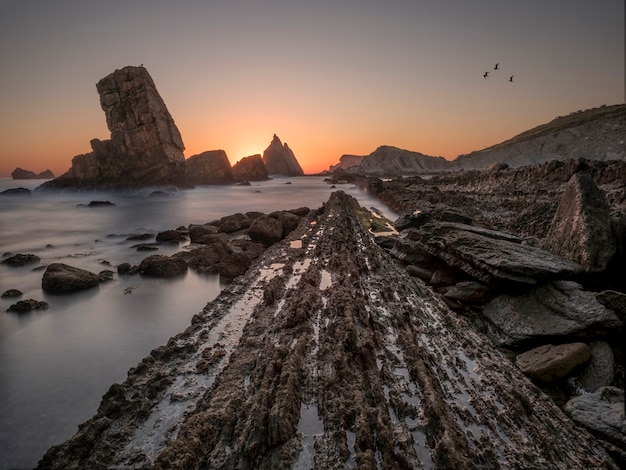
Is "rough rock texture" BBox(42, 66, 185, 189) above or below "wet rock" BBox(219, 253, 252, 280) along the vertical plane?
above

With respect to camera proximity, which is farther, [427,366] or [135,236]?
[135,236]

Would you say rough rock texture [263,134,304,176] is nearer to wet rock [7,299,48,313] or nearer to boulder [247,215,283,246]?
boulder [247,215,283,246]

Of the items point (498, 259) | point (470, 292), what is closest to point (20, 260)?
point (470, 292)

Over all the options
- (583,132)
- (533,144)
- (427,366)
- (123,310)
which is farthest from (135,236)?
(533,144)

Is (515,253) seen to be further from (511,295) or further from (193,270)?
(193,270)

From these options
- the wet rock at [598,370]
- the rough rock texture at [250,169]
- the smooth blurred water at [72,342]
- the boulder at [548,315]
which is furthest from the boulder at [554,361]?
the rough rock texture at [250,169]

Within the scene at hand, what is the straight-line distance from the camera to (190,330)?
17.9 feet

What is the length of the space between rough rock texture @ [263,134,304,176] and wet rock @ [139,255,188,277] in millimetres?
176407

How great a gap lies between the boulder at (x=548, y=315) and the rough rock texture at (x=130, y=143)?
63.8 meters

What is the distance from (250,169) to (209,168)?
28.5 m

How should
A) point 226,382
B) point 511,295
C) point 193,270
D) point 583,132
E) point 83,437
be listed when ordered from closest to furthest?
1. point 83,437
2. point 226,382
3. point 511,295
4. point 193,270
5. point 583,132

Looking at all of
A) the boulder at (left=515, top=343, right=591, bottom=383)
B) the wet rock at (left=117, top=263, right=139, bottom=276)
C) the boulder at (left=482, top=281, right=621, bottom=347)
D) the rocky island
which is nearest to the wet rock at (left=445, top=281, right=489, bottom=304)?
the boulder at (left=482, top=281, right=621, bottom=347)

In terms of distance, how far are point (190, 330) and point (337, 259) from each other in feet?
14.3

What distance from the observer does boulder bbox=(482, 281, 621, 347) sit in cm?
490
